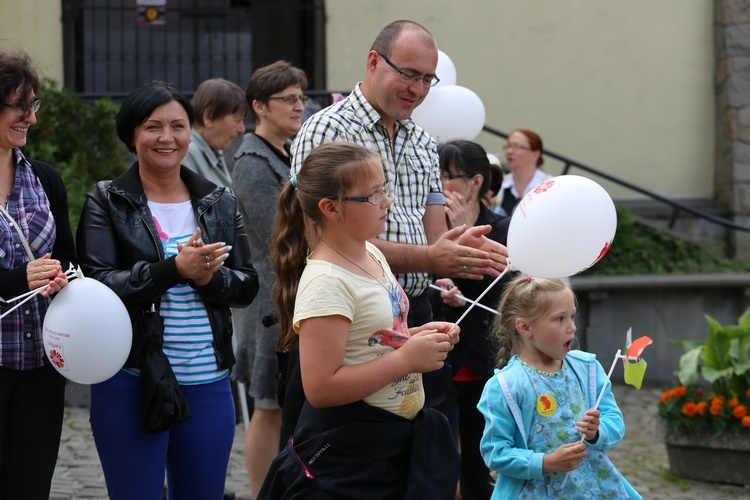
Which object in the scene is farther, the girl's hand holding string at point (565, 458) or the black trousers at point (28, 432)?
the black trousers at point (28, 432)

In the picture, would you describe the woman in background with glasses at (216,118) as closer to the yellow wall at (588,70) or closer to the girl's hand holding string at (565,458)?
the girl's hand holding string at (565,458)

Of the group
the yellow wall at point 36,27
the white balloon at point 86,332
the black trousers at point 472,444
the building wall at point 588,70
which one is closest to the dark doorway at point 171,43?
the yellow wall at point 36,27

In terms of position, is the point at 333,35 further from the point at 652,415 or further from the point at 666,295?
the point at 652,415

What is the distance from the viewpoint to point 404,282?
419 cm

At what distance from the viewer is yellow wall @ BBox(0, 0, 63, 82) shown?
10688 mm

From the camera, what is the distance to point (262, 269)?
511 cm

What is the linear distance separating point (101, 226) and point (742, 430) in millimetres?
4097

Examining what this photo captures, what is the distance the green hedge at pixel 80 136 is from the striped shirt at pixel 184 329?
5479 millimetres

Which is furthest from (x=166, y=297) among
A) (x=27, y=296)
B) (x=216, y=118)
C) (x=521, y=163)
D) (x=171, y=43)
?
(x=171, y=43)

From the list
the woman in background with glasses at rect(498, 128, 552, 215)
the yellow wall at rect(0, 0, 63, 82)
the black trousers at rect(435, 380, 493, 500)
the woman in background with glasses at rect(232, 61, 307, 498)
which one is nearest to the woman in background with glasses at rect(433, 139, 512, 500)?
the black trousers at rect(435, 380, 493, 500)

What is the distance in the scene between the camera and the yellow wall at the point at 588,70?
444 inches

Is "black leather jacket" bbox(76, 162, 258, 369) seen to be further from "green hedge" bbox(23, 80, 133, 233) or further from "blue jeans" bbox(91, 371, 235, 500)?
"green hedge" bbox(23, 80, 133, 233)

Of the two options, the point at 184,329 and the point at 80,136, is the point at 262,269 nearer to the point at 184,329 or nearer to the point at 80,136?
the point at 184,329

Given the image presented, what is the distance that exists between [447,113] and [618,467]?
253cm
